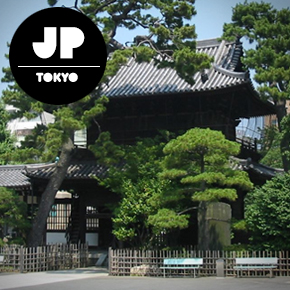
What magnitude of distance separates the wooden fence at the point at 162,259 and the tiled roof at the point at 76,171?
17.6 ft

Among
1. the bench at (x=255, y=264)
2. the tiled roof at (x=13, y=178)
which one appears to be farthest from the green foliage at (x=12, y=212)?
the bench at (x=255, y=264)

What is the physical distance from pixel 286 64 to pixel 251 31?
222 inches

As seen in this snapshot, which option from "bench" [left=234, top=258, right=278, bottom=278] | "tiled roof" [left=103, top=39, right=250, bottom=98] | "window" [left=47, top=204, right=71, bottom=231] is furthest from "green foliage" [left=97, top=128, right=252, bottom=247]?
"window" [left=47, top=204, right=71, bottom=231]

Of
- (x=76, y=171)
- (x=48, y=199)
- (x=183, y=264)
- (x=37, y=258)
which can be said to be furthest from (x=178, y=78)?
(x=37, y=258)

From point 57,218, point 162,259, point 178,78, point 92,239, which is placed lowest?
point 162,259

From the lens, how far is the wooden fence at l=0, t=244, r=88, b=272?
23572mm

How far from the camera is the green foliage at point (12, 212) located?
82.3 ft

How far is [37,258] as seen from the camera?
24.0m

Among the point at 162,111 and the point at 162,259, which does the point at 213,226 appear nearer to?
the point at 162,259

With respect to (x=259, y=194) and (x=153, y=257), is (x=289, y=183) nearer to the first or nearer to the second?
(x=259, y=194)

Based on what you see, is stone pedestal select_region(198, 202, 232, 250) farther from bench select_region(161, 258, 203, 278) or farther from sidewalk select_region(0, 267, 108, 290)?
sidewalk select_region(0, 267, 108, 290)

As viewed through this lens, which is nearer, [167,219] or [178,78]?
[167,219]

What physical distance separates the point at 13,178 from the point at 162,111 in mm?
11137

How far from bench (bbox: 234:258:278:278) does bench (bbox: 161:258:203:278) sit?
1.39 meters
